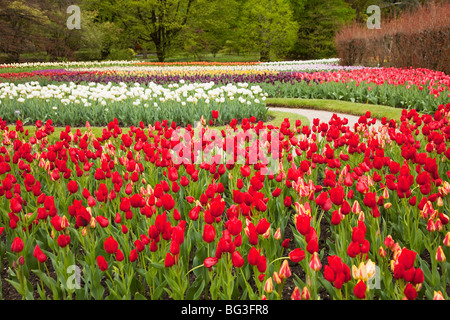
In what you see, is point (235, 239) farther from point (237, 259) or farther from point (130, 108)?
point (130, 108)

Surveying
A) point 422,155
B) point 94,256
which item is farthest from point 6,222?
point 422,155

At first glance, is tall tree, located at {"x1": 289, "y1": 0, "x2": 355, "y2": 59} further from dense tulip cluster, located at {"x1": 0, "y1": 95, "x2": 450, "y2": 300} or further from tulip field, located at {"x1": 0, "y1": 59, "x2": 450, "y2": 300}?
dense tulip cluster, located at {"x1": 0, "y1": 95, "x2": 450, "y2": 300}

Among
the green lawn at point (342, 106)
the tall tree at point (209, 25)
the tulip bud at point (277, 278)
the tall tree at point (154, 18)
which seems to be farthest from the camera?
the tall tree at point (209, 25)

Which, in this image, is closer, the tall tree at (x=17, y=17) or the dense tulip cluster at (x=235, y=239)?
the dense tulip cluster at (x=235, y=239)

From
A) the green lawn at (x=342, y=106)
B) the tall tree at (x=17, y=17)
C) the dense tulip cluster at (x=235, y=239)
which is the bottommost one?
the dense tulip cluster at (x=235, y=239)

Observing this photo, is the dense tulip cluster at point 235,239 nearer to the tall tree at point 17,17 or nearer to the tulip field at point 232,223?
the tulip field at point 232,223

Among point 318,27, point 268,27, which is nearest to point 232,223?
point 268,27

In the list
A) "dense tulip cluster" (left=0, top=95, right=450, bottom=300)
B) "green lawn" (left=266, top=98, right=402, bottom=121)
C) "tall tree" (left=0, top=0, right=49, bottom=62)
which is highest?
"tall tree" (left=0, top=0, right=49, bottom=62)

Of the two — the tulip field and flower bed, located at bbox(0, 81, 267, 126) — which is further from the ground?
flower bed, located at bbox(0, 81, 267, 126)

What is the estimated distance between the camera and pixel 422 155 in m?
2.97

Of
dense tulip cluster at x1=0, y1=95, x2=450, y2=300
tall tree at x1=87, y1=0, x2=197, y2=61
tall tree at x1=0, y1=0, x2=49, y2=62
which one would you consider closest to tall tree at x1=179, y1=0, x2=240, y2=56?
tall tree at x1=87, y1=0, x2=197, y2=61

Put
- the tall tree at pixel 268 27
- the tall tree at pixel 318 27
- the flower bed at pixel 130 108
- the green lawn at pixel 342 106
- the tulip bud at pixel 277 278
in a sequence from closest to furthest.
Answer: the tulip bud at pixel 277 278 → the flower bed at pixel 130 108 → the green lawn at pixel 342 106 → the tall tree at pixel 268 27 → the tall tree at pixel 318 27

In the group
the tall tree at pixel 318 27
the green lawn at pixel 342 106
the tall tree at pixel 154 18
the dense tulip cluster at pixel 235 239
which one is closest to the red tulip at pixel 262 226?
the dense tulip cluster at pixel 235 239

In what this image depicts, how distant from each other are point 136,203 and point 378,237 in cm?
147
